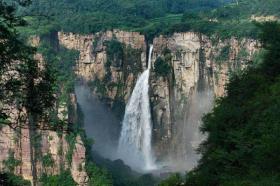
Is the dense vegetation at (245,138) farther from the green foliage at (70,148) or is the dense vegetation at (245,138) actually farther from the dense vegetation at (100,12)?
the dense vegetation at (100,12)

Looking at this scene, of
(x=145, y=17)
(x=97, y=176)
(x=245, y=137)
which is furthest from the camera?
(x=145, y=17)

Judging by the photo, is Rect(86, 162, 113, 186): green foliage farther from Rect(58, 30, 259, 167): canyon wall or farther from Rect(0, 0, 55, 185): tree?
Rect(0, 0, 55, 185): tree

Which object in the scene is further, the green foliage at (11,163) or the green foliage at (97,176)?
the green foliage at (97,176)

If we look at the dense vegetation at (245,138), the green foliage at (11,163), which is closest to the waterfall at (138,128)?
the green foliage at (11,163)

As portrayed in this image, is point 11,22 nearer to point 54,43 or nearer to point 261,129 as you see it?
point 261,129

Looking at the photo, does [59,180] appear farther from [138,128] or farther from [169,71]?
[169,71]

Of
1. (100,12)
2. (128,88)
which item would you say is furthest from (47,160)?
(100,12)

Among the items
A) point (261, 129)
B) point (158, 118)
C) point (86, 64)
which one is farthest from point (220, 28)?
point (261, 129)
